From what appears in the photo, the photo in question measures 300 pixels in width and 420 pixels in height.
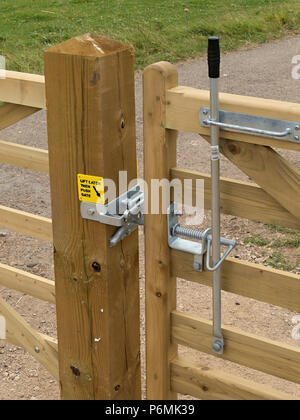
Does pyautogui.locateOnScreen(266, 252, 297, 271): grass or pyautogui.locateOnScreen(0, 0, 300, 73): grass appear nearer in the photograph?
pyautogui.locateOnScreen(266, 252, 297, 271): grass

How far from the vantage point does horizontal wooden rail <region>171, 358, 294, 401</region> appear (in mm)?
2248

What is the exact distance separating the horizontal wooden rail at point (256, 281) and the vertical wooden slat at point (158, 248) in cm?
8

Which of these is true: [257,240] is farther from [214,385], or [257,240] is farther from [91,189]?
[91,189]

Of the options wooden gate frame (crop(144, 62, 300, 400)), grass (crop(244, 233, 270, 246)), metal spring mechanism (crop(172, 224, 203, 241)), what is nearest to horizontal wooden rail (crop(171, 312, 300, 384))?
wooden gate frame (crop(144, 62, 300, 400))

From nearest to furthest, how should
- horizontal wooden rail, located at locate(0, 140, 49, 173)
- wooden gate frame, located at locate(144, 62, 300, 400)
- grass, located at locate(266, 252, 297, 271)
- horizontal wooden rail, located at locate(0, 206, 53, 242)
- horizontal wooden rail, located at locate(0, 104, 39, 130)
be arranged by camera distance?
wooden gate frame, located at locate(144, 62, 300, 400) < horizontal wooden rail, located at locate(0, 104, 39, 130) < horizontal wooden rail, located at locate(0, 140, 49, 173) < horizontal wooden rail, located at locate(0, 206, 53, 242) < grass, located at locate(266, 252, 297, 271)

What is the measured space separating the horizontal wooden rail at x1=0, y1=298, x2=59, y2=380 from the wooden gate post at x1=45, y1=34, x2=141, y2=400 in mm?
350

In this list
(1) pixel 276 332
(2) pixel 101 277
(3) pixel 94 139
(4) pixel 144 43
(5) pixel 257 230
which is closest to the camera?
(3) pixel 94 139

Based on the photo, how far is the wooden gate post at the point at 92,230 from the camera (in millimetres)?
1969

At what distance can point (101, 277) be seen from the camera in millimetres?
2188

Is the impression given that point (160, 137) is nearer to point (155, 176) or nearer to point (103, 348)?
point (155, 176)

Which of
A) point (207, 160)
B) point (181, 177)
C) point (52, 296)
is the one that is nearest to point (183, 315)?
point (181, 177)

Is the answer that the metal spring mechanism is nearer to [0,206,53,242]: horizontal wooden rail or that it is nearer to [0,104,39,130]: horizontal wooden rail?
[0,104,39,130]: horizontal wooden rail

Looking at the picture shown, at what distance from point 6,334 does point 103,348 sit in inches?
37.4

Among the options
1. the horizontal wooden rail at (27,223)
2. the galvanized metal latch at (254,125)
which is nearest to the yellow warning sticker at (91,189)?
the galvanized metal latch at (254,125)
